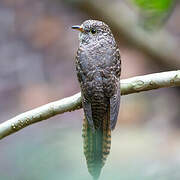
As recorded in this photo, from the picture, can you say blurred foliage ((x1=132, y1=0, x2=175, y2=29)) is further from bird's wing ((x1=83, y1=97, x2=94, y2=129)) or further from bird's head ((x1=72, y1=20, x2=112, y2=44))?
bird's head ((x1=72, y1=20, x2=112, y2=44))

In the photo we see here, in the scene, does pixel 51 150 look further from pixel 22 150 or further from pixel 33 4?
pixel 33 4

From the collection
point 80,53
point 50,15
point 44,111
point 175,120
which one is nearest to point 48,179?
point 44,111

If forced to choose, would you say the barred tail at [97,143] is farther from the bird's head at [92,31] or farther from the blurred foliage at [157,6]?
the blurred foliage at [157,6]

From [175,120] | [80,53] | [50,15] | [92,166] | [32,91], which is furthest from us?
[50,15]

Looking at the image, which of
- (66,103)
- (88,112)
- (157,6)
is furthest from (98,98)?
(157,6)

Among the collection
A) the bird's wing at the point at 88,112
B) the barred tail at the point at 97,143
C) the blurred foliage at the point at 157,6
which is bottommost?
the barred tail at the point at 97,143

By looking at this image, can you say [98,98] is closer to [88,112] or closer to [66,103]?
[88,112]

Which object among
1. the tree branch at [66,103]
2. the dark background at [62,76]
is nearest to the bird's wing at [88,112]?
the tree branch at [66,103]
